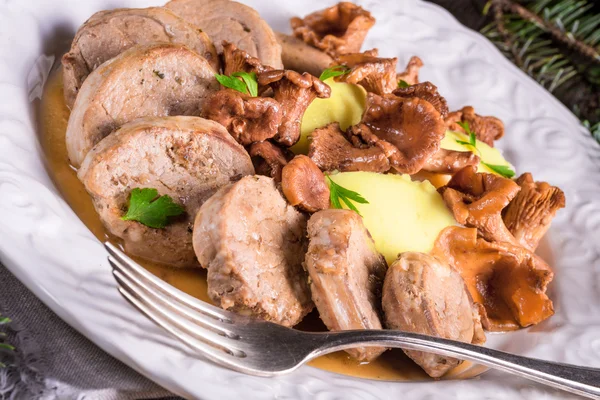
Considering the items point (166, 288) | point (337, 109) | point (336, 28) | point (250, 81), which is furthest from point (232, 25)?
point (166, 288)

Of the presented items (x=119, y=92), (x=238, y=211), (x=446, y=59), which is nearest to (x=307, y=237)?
(x=238, y=211)

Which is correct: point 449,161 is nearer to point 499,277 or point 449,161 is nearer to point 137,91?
point 499,277

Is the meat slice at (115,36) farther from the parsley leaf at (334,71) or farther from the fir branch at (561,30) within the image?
the fir branch at (561,30)

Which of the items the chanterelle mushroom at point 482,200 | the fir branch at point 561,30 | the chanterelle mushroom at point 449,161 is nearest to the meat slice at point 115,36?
the chanterelle mushroom at point 449,161

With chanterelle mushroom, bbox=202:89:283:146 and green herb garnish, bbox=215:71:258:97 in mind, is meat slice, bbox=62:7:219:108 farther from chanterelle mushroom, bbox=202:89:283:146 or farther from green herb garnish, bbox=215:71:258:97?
chanterelle mushroom, bbox=202:89:283:146

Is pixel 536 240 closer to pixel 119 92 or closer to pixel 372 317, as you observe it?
pixel 372 317

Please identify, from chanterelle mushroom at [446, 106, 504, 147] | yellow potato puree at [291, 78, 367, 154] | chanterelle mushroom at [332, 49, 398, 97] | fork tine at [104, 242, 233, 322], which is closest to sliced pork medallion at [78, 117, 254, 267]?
fork tine at [104, 242, 233, 322]
